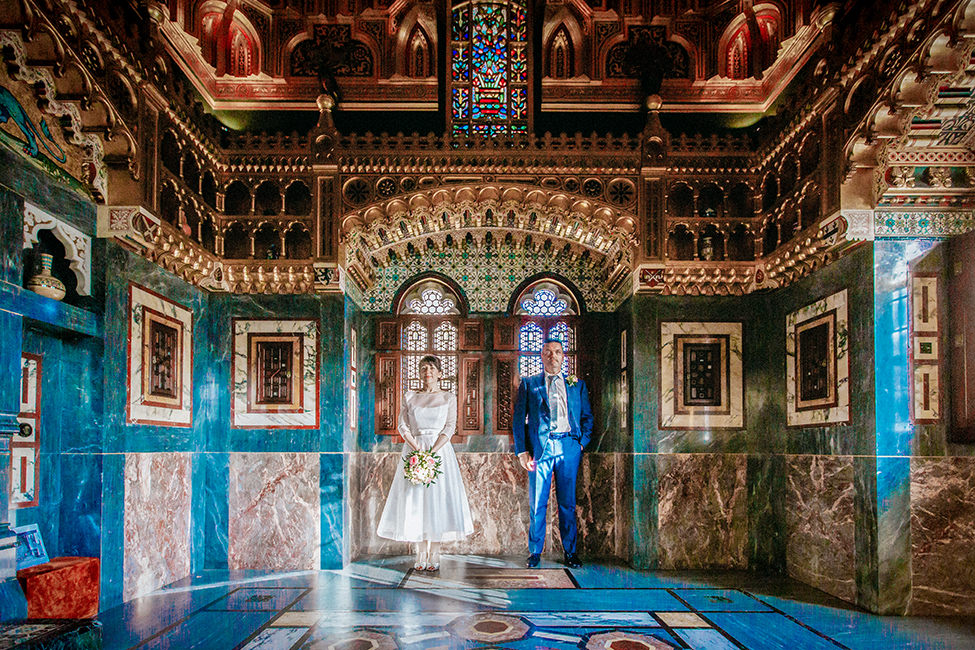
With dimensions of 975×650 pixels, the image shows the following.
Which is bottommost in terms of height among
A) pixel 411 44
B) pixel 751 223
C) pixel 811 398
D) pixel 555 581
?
pixel 555 581

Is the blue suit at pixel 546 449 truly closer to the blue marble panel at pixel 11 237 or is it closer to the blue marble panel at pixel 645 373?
the blue marble panel at pixel 645 373

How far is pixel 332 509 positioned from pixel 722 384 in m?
3.96

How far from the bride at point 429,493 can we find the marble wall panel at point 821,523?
9.58ft

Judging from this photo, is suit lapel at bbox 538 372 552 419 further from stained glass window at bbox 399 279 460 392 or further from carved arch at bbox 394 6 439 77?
carved arch at bbox 394 6 439 77

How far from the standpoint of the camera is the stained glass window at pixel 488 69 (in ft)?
25.5

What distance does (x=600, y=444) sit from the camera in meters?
8.12

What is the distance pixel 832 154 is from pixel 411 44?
4339mm

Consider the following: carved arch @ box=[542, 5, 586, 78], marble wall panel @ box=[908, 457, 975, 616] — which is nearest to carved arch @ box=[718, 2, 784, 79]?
carved arch @ box=[542, 5, 586, 78]

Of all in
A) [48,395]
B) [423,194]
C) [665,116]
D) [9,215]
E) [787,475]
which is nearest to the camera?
[9,215]

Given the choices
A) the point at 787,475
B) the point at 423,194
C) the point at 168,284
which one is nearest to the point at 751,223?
the point at 787,475

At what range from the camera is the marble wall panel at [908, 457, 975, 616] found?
16.8 ft

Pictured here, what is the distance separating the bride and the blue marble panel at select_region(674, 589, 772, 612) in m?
2.09

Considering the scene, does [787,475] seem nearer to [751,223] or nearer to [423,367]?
[751,223]

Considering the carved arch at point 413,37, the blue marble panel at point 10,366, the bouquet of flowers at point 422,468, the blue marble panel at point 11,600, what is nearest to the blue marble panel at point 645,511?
the bouquet of flowers at point 422,468
